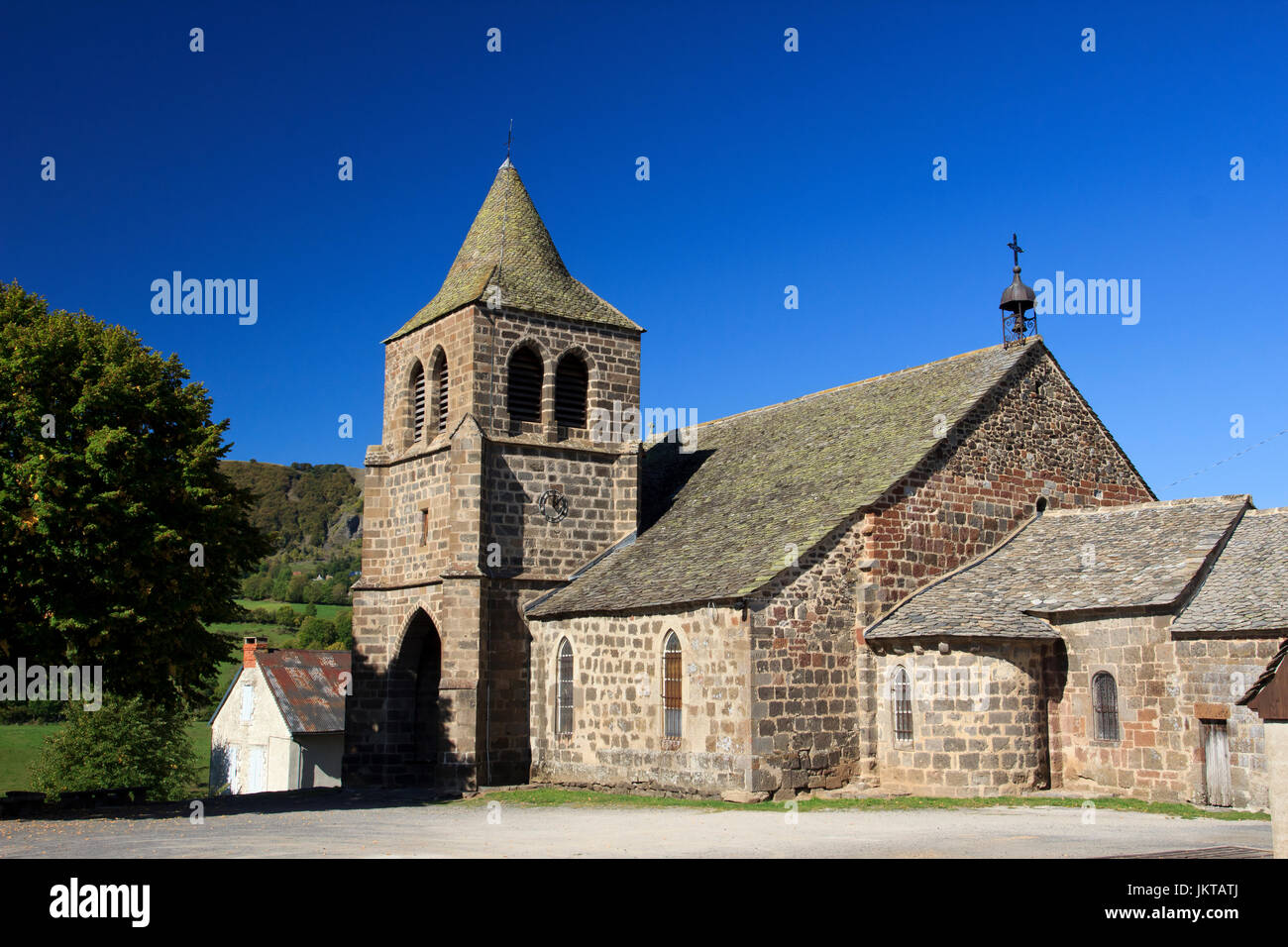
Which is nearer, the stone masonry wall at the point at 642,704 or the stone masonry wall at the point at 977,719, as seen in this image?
the stone masonry wall at the point at 977,719

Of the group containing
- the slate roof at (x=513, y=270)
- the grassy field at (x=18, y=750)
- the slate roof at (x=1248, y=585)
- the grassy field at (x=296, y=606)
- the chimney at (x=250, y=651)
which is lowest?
the grassy field at (x=18, y=750)

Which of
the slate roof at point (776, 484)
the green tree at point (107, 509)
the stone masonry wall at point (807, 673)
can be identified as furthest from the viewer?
the slate roof at point (776, 484)

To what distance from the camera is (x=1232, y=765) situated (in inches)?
767

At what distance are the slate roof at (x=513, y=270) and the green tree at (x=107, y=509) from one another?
8555mm

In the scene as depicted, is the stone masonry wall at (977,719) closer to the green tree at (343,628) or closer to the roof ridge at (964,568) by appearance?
the roof ridge at (964,568)

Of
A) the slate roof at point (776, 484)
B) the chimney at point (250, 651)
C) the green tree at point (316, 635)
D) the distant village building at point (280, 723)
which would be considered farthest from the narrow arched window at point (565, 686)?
the green tree at point (316, 635)

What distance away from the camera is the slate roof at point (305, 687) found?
4556 centimetres

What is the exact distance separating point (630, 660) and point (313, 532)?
117 metres

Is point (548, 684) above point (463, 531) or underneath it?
underneath

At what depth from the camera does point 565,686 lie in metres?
27.0

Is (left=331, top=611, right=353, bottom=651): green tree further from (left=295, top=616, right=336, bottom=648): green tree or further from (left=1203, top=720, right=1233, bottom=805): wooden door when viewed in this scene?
(left=1203, top=720, right=1233, bottom=805): wooden door

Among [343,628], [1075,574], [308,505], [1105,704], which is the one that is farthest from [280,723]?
[308,505]
